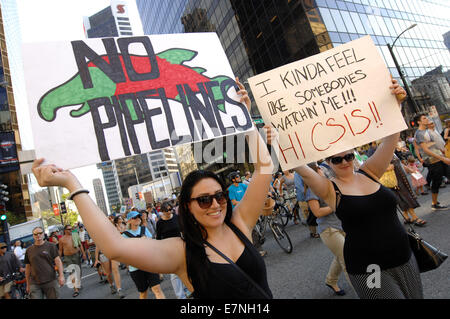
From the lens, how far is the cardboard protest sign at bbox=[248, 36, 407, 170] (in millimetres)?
2295

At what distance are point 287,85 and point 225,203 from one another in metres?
1.40

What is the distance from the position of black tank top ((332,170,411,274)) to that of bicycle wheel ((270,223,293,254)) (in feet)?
13.1

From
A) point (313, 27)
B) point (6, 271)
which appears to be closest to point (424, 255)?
point (6, 271)

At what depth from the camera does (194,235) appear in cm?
155

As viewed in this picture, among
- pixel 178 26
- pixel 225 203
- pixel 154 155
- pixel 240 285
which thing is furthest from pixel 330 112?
pixel 154 155

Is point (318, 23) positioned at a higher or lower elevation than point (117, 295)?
higher

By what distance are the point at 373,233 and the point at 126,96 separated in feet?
7.12

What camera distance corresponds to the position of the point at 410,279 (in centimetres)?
188

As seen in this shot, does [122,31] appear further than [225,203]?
Yes

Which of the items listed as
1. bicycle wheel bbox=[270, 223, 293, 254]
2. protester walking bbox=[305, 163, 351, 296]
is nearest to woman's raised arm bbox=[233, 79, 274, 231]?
protester walking bbox=[305, 163, 351, 296]

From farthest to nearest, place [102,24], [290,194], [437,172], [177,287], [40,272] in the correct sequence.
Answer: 1. [102,24]
2. [290,194]
3. [437,172]
4. [40,272]
5. [177,287]

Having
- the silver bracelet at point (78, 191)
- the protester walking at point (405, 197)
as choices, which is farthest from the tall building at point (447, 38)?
the silver bracelet at point (78, 191)

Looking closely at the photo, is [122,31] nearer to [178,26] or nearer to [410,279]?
[178,26]

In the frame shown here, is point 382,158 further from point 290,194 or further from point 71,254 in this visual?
point 71,254
